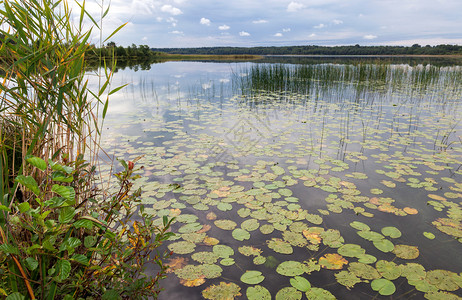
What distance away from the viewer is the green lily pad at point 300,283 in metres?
1.70

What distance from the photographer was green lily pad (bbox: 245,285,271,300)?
5.37 feet

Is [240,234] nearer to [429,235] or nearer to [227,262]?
[227,262]

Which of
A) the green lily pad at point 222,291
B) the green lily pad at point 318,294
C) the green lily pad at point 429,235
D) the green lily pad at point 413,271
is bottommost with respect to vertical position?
the green lily pad at point 318,294

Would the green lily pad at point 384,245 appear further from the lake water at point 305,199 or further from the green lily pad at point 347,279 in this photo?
the green lily pad at point 347,279

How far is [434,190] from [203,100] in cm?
692

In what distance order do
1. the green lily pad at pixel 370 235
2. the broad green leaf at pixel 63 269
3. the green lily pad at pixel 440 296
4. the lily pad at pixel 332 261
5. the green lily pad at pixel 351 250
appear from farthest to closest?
the green lily pad at pixel 370 235
the green lily pad at pixel 351 250
the lily pad at pixel 332 261
the green lily pad at pixel 440 296
the broad green leaf at pixel 63 269

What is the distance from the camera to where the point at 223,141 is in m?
4.60

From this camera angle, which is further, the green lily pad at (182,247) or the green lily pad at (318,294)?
the green lily pad at (182,247)

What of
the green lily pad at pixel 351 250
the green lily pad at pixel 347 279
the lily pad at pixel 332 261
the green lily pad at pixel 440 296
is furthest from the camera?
the green lily pad at pixel 351 250

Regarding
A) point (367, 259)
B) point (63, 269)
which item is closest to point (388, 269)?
point (367, 259)

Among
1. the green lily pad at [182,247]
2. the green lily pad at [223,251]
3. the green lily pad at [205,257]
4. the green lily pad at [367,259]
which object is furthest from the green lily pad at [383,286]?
the green lily pad at [182,247]

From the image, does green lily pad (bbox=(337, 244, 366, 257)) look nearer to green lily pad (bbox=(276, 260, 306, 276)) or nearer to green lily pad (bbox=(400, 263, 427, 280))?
green lily pad (bbox=(400, 263, 427, 280))

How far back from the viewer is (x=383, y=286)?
66.9 inches

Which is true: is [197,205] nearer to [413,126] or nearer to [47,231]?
[47,231]
